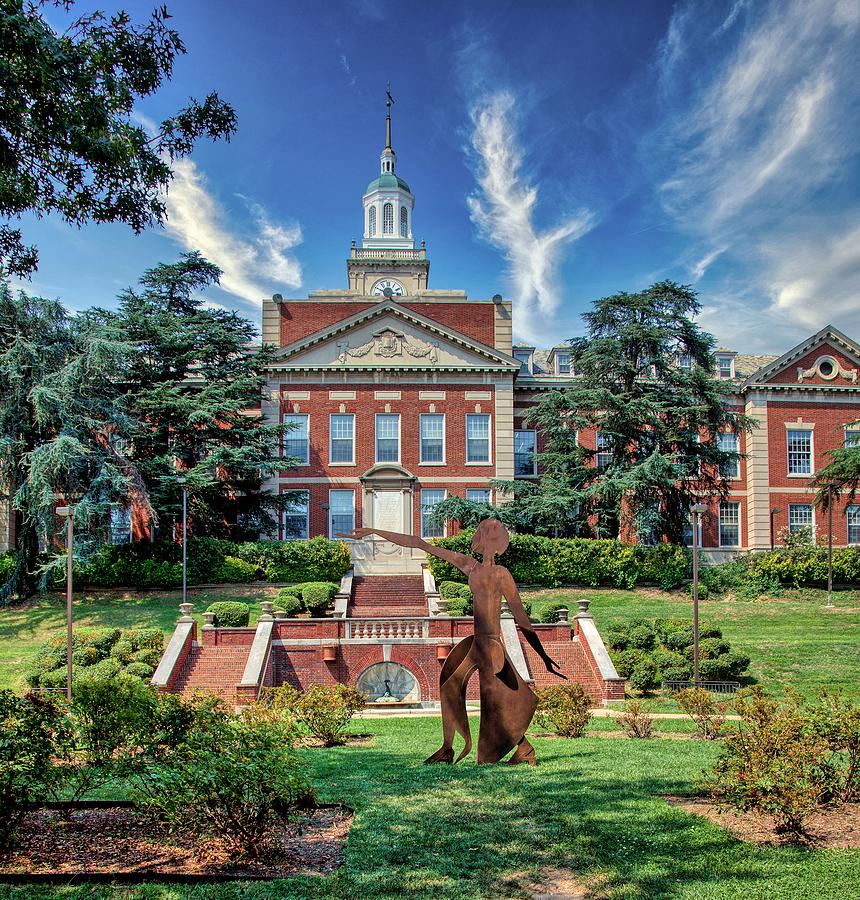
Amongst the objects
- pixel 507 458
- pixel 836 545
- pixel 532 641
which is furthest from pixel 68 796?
pixel 836 545

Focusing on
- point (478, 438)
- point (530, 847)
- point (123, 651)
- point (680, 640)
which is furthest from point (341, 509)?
point (530, 847)

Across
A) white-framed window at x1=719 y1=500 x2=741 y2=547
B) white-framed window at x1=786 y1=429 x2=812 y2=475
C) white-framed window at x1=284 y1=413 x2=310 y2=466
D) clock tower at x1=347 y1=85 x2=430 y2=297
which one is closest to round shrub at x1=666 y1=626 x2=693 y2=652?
white-framed window at x1=719 y1=500 x2=741 y2=547

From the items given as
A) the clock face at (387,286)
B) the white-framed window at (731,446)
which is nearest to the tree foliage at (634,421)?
the white-framed window at (731,446)

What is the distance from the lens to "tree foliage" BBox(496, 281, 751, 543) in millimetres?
35438

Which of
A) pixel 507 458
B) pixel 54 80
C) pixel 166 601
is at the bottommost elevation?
pixel 166 601

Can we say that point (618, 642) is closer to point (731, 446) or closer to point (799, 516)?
point (799, 516)

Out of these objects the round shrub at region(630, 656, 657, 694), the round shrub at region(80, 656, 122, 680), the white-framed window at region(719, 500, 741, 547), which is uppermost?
the white-framed window at region(719, 500, 741, 547)

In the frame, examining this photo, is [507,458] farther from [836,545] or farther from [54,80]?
[54,80]

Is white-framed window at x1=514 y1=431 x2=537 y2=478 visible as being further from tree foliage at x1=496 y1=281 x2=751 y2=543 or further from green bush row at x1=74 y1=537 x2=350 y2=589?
green bush row at x1=74 y1=537 x2=350 y2=589

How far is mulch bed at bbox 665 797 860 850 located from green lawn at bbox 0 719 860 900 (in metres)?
0.23

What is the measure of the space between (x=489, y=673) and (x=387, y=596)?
19787 millimetres

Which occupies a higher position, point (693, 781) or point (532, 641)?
point (532, 641)

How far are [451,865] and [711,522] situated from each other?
1462 inches

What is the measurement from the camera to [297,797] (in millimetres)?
8117
